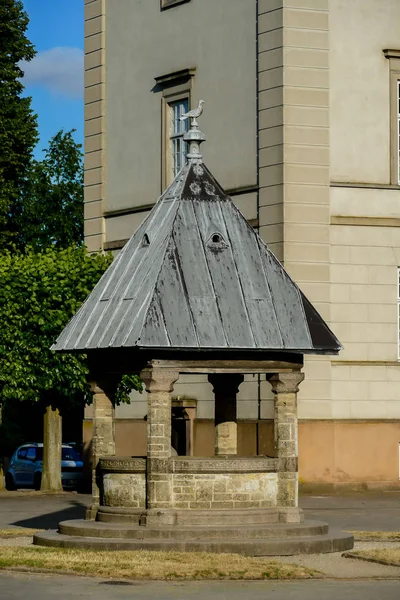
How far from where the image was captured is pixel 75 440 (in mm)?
71812

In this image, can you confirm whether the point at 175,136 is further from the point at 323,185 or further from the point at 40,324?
the point at 40,324

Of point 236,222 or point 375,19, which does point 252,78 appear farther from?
point 236,222

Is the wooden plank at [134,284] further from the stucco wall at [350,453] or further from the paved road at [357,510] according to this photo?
the stucco wall at [350,453]

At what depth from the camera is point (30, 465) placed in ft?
167

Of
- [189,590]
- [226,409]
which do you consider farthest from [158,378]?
[189,590]

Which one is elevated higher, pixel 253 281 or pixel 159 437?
pixel 253 281

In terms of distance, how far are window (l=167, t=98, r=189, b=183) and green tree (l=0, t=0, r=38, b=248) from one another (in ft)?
38.4

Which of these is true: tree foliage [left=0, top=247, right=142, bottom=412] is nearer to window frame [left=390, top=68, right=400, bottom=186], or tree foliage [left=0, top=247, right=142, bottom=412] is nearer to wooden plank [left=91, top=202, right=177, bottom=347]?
window frame [left=390, top=68, right=400, bottom=186]

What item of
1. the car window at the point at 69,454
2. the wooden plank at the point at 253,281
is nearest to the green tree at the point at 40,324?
the car window at the point at 69,454

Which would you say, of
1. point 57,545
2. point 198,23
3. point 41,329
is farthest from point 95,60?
point 57,545

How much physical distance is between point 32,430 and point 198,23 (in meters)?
31.4

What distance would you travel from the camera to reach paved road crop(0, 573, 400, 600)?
18234mm

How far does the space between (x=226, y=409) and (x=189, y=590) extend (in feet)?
30.5

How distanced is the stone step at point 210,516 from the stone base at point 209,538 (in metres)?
0.14
